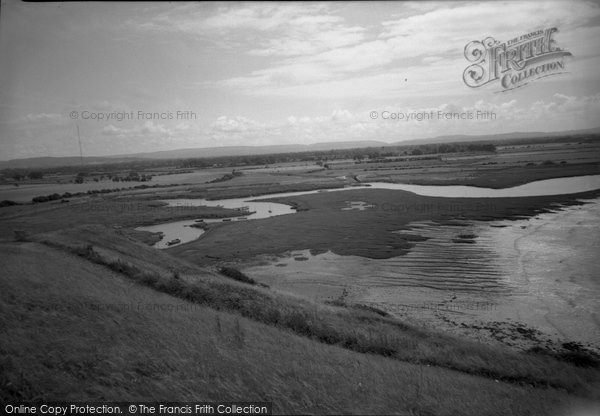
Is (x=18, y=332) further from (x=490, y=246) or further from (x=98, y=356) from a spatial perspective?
(x=490, y=246)

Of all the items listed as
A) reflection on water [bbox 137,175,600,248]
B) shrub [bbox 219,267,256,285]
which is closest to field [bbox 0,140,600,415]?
shrub [bbox 219,267,256,285]

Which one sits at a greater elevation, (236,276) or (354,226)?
(354,226)

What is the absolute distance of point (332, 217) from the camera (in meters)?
38.0

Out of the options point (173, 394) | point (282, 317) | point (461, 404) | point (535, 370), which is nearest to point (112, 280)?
point (282, 317)

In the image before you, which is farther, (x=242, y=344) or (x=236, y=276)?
(x=236, y=276)

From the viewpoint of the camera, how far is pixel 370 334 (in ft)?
43.5

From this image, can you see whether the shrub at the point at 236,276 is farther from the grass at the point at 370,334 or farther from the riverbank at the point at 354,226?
the riverbank at the point at 354,226

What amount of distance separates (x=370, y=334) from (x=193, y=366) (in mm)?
7477

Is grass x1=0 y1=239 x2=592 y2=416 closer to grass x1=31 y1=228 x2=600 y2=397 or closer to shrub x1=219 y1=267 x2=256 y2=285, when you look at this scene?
grass x1=31 y1=228 x2=600 y2=397

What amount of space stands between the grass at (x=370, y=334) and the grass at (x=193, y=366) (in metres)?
0.88

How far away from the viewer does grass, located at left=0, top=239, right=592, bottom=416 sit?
6594 millimetres

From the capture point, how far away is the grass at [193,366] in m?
6.59

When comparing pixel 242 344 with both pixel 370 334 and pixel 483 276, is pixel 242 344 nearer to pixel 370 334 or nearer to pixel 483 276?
pixel 370 334

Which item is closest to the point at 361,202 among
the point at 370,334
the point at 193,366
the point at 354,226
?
the point at 354,226
